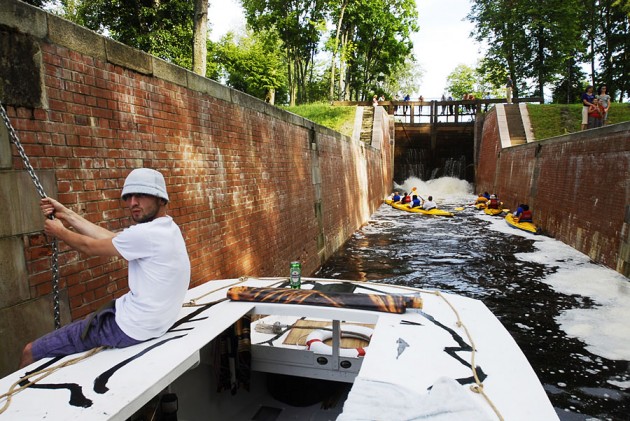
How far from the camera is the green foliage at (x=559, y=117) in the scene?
64.6 ft

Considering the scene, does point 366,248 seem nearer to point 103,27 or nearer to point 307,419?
point 307,419

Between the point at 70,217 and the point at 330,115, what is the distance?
2376cm

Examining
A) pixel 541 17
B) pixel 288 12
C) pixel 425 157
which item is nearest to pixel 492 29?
pixel 541 17

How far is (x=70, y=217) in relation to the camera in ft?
8.36

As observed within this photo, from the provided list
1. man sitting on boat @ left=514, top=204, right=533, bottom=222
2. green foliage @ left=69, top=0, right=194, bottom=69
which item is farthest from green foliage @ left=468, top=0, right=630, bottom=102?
green foliage @ left=69, top=0, right=194, bottom=69

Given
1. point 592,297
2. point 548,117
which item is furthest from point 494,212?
point 592,297

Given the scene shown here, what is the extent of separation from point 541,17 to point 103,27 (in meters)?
27.4

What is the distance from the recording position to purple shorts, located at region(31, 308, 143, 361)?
2244 mm

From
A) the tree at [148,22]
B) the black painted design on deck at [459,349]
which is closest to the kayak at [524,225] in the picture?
the black painted design on deck at [459,349]

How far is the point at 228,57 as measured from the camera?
2938 centimetres

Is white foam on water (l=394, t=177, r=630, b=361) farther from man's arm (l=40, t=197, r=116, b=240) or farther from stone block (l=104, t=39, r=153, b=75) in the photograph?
stone block (l=104, t=39, r=153, b=75)

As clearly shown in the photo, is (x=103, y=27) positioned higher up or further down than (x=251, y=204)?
higher up

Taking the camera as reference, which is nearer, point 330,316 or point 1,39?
point 1,39

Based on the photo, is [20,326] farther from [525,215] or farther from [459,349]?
[525,215]
